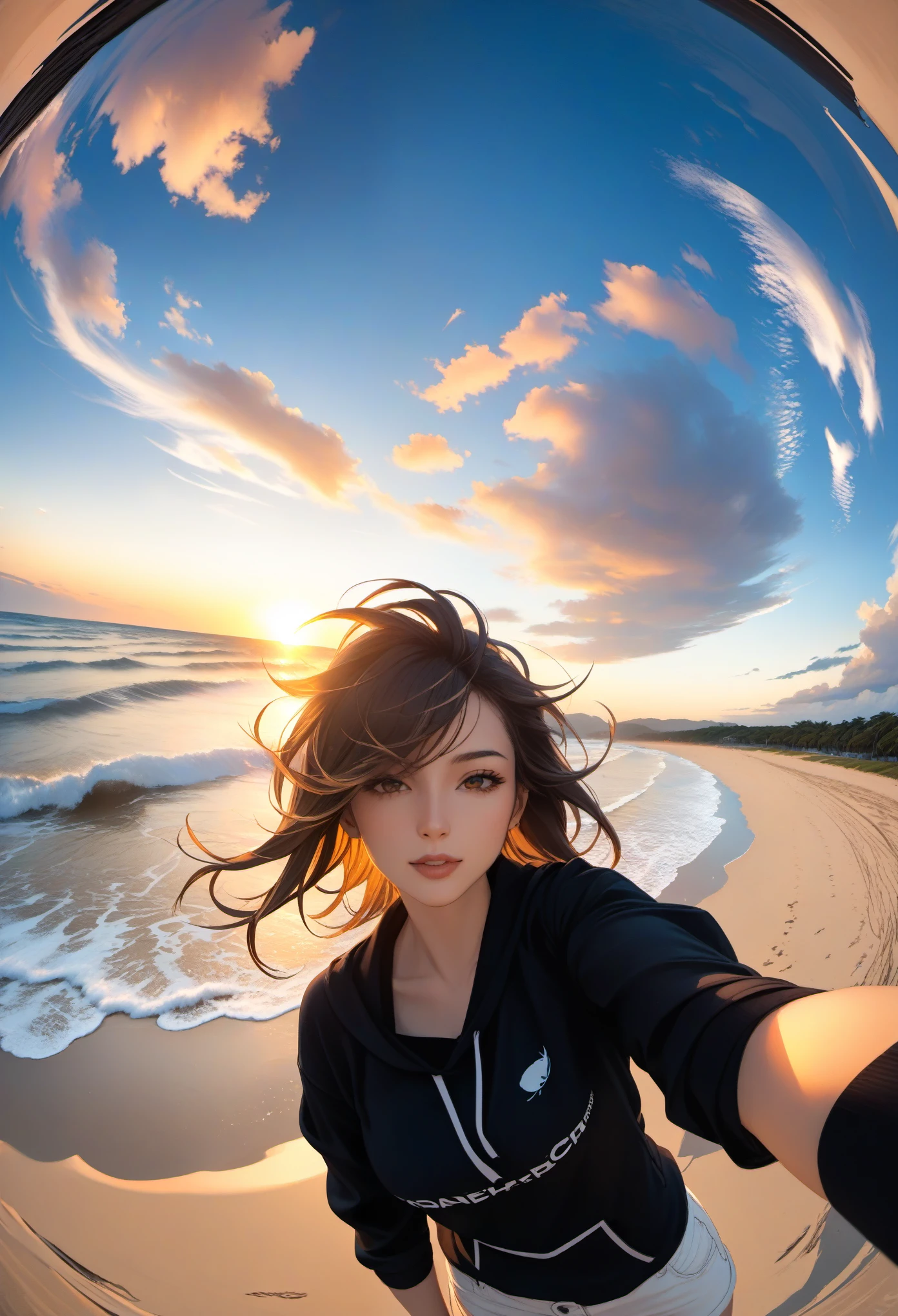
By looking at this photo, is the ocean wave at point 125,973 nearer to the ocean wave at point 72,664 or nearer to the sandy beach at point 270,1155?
the sandy beach at point 270,1155

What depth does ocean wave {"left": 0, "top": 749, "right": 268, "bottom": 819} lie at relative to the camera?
307 cm

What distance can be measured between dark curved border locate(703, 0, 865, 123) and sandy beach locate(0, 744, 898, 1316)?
1.64 metres

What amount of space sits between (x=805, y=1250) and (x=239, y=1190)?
1.48 m

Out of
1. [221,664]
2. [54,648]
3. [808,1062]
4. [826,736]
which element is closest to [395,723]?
[808,1062]

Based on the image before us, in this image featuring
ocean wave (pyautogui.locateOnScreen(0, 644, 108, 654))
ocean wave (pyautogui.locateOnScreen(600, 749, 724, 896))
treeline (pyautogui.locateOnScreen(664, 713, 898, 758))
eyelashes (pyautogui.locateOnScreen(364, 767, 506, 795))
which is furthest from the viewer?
ocean wave (pyautogui.locateOnScreen(0, 644, 108, 654))

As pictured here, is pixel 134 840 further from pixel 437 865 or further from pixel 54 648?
pixel 437 865

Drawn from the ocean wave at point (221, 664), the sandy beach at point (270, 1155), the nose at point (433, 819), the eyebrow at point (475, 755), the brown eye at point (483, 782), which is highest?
the eyebrow at point (475, 755)

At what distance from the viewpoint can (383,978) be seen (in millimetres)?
896

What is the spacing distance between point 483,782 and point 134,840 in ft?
9.59

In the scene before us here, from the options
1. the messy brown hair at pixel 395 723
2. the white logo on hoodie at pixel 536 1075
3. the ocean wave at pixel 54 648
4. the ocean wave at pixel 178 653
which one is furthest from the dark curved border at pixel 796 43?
the ocean wave at pixel 178 653

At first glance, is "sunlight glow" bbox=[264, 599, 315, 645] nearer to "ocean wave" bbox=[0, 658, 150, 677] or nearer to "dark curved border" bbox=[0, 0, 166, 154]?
"dark curved border" bbox=[0, 0, 166, 154]

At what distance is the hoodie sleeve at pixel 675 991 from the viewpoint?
0.48 meters

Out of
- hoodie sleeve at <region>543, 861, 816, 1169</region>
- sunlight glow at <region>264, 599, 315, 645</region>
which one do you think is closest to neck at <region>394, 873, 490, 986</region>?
hoodie sleeve at <region>543, 861, 816, 1169</region>

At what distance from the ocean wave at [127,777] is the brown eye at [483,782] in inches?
122
